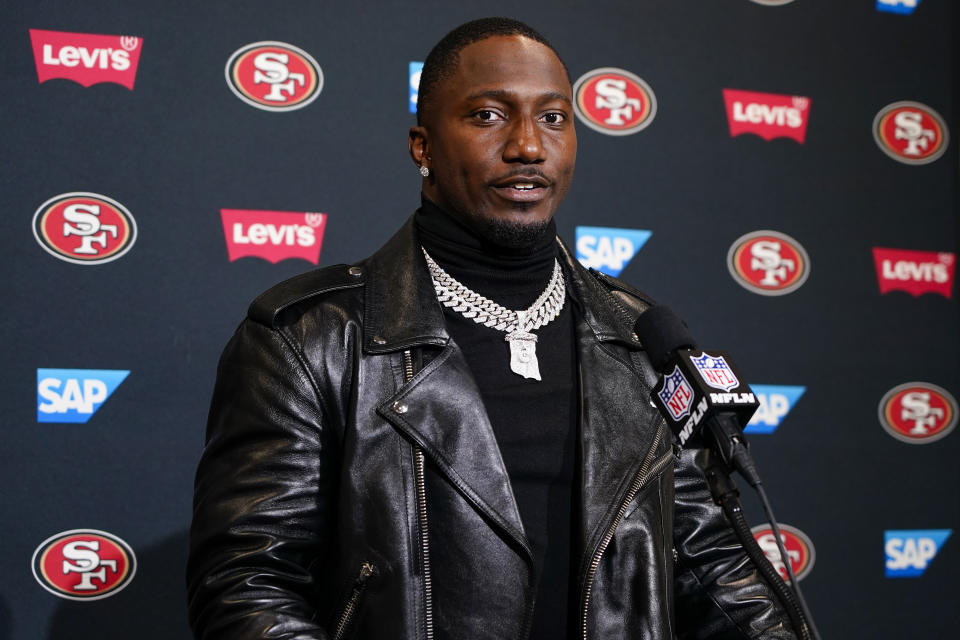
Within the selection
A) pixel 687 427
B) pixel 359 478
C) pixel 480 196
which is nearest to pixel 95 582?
pixel 359 478

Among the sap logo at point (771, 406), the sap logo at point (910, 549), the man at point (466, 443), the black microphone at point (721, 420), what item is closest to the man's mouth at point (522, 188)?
the man at point (466, 443)

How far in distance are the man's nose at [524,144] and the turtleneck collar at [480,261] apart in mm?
126

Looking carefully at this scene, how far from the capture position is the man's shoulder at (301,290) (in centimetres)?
117

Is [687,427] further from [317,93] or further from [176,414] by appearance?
[317,93]

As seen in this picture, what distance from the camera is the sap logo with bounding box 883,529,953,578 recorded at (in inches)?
94.3

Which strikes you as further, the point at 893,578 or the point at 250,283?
the point at 893,578

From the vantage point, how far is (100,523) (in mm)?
1888

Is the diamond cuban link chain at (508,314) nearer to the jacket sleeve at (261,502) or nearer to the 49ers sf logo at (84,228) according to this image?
the jacket sleeve at (261,502)

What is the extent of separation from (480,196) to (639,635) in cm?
59

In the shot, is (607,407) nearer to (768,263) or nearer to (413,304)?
(413,304)

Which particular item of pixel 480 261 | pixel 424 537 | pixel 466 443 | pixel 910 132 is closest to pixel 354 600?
pixel 424 537

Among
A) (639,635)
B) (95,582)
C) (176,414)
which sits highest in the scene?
(176,414)

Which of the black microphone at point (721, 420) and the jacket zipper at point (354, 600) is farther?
the jacket zipper at point (354, 600)

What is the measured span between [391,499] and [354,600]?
0.40 feet
